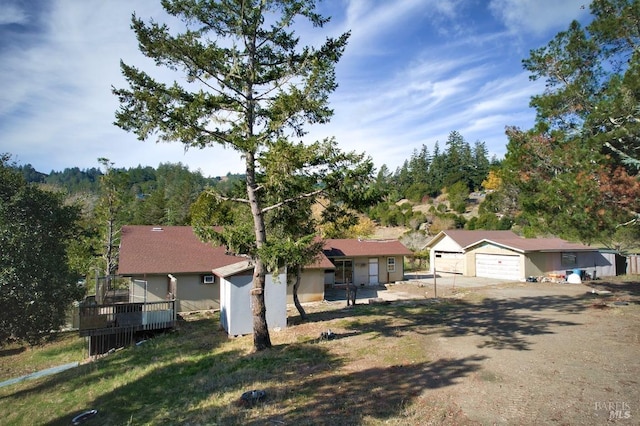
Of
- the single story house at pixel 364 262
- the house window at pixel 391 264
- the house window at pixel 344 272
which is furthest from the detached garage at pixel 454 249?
the house window at pixel 344 272

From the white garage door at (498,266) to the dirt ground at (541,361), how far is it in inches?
351

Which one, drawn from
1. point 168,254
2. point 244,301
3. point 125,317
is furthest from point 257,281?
point 168,254

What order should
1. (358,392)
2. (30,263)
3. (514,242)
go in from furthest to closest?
(514,242), (30,263), (358,392)

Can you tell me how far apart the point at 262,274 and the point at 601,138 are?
42.2 feet

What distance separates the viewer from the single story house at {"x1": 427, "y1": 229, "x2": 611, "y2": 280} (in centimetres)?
2945

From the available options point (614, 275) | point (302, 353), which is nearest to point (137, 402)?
point (302, 353)

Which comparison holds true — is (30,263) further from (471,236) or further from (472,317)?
(471,236)

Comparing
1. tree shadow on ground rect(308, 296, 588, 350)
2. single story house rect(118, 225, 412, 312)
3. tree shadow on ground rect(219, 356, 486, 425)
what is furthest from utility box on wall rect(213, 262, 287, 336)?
tree shadow on ground rect(219, 356, 486, 425)

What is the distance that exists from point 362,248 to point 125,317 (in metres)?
17.2

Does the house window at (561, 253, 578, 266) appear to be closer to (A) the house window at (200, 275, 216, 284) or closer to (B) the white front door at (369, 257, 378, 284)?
(B) the white front door at (369, 257, 378, 284)

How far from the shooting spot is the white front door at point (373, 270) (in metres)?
28.7

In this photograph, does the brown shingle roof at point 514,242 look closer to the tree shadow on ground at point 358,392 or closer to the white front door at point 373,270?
the white front door at point 373,270

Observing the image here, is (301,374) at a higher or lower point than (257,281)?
lower

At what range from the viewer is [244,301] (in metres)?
15.2
